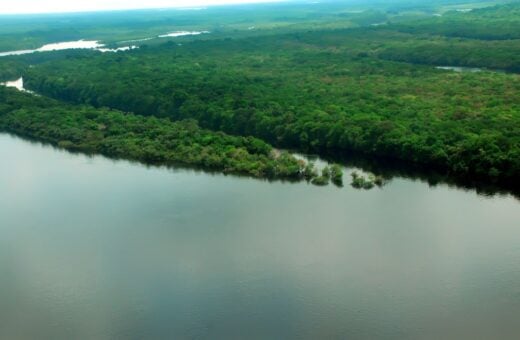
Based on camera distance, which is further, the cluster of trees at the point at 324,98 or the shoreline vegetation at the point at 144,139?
the shoreline vegetation at the point at 144,139

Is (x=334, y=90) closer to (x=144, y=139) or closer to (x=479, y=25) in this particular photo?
(x=144, y=139)

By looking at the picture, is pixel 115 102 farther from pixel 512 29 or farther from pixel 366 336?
pixel 512 29

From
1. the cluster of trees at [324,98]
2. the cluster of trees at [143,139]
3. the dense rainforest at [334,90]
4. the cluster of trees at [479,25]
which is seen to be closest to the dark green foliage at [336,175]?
the cluster of trees at [143,139]

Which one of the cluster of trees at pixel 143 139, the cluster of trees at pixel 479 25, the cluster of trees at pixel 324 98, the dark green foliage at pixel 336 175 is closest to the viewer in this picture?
the dark green foliage at pixel 336 175

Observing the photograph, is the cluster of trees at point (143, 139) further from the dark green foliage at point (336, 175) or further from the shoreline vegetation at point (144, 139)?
the dark green foliage at point (336, 175)

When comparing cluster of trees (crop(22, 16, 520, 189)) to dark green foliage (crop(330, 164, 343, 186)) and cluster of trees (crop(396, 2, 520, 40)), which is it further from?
cluster of trees (crop(396, 2, 520, 40))

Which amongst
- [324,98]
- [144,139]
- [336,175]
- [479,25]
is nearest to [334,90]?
[324,98]
